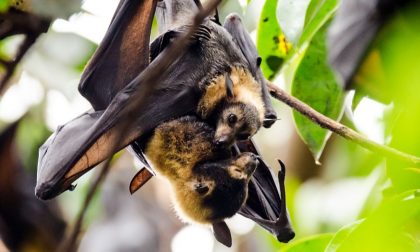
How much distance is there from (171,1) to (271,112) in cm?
65

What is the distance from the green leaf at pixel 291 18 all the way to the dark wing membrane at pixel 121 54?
1.58ft

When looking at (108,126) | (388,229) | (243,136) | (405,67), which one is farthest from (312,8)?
(405,67)

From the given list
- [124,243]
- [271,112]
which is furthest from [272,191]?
[124,243]

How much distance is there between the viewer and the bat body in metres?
2.74

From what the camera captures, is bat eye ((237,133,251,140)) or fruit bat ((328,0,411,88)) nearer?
fruit bat ((328,0,411,88))

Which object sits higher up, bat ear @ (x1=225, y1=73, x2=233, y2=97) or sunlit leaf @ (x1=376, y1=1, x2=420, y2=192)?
sunlit leaf @ (x1=376, y1=1, x2=420, y2=192)

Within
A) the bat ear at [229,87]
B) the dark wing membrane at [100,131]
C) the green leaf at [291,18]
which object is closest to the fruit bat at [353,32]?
the green leaf at [291,18]

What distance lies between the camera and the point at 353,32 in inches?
93.4

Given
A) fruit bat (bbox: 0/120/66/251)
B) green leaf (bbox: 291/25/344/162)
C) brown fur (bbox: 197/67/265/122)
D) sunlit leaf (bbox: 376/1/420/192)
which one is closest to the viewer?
sunlit leaf (bbox: 376/1/420/192)

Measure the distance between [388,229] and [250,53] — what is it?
4.11 ft

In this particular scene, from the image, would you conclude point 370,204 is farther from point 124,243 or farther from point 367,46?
point 124,243

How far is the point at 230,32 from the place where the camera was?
315cm

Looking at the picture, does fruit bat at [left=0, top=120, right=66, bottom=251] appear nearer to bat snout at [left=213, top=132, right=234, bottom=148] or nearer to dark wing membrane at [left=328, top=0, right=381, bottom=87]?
bat snout at [left=213, top=132, right=234, bottom=148]

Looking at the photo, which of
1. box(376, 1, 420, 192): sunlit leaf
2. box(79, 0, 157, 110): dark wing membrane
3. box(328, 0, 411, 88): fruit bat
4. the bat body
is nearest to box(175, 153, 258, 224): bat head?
the bat body
